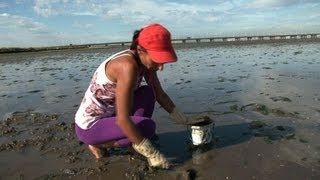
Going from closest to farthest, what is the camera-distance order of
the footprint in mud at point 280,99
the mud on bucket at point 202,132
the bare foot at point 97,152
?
the bare foot at point 97,152, the mud on bucket at point 202,132, the footprint in mud at point 280,99

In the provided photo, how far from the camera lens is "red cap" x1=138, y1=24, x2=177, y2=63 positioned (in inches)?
153

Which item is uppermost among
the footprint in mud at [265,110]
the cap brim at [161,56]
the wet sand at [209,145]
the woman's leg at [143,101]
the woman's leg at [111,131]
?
the cap brim at [161,56]

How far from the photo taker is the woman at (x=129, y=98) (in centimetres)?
398

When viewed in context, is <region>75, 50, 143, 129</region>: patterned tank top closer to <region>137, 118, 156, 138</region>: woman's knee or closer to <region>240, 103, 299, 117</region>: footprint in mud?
<region>137, 118, 156, 138</region>: woman's knee

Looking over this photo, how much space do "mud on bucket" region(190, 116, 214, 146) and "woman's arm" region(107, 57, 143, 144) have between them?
1.10m

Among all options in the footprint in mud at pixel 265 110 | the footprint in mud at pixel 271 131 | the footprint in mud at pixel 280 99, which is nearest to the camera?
the footprint in mud at pixel 271 131

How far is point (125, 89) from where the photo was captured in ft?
13.1

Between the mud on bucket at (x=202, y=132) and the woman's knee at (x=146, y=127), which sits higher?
the woman's knee at (x=146, y=127)

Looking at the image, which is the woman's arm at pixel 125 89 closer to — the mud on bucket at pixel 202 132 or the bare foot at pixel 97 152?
the bare foot at pixel 97 152

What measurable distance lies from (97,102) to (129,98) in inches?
27.8

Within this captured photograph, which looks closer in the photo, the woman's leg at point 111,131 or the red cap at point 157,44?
the red cap at point 157,44

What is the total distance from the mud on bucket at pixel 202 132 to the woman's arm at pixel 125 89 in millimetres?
1103

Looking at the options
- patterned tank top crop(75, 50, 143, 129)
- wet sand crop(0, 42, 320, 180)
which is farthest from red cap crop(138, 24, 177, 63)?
wet sand crop(0, 42, 320, 180)

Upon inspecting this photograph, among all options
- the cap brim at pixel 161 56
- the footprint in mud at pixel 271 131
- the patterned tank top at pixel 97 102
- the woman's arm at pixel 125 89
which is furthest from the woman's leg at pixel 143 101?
the footprint in mud at pixel 271 131
